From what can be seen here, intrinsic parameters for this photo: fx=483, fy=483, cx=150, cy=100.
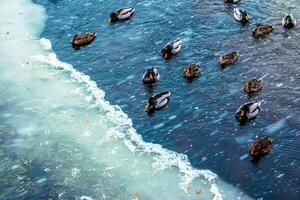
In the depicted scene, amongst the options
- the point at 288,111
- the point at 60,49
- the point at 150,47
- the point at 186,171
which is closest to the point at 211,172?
the point at 186,171

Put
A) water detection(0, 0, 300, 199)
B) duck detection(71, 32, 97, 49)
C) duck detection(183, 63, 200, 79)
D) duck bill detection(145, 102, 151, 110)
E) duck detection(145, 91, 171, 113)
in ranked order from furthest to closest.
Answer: duck detection(71, 32, 97, 49) → duck detection(183, 63, 200, 79) → duck bill detection(145, 102, 151, 110) → duck detection(145, 91, 171, 113) → water detection(0, 0, 300, 199)

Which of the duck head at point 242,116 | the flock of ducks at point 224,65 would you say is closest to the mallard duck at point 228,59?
the flock of ducks at point 224,65

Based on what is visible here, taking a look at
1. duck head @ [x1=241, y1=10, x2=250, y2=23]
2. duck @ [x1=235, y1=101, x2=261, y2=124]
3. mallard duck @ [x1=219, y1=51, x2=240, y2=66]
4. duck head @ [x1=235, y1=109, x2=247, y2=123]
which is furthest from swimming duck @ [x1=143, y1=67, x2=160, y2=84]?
duck head @ [x1=241, y1=10, x2=250, y2=23]

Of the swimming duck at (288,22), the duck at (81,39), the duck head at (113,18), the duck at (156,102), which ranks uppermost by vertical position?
the swimming duck at (288,22)

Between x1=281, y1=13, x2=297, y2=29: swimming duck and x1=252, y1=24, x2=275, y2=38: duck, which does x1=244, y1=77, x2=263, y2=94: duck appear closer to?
x1=252, y1=24, x2=275, y2=38: duck

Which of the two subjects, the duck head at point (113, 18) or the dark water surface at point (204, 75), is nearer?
the dark water surface at point (204, 75)

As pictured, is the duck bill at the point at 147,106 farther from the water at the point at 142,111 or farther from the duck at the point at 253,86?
the duck at the point at 253,86
